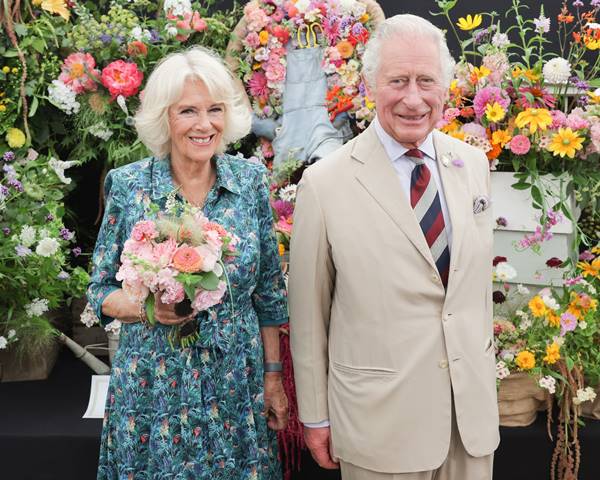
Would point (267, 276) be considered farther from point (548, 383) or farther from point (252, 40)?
point (252, 40)

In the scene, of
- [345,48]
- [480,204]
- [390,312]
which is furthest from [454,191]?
[345,48]

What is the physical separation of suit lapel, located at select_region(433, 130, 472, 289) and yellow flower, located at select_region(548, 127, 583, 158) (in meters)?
0.96

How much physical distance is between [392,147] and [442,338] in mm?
469

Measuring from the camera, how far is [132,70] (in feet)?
10.8

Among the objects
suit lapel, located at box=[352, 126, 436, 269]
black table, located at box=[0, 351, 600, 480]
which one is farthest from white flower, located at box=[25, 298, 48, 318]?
suit lapel, located at box=[352, 126, 436, 269]

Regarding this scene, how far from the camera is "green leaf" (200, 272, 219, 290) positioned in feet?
5.90

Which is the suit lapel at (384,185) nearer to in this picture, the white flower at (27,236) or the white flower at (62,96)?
the white flower at (27,236)

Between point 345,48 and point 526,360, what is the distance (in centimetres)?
158

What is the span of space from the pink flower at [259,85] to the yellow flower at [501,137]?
114cm

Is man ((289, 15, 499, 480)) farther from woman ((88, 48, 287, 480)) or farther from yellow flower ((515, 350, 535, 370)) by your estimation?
yellow flower ((515, 350, 535, 370))

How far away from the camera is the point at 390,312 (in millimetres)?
1839

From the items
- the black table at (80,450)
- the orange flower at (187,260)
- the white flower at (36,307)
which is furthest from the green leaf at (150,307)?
the white flower at (36,307)

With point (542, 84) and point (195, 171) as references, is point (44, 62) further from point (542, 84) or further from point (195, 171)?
point (542, 84)

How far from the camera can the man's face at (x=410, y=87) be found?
1.83 metres
